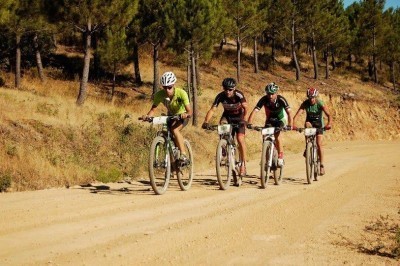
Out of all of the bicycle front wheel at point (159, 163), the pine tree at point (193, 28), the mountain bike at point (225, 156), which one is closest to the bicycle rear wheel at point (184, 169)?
the bicycle front wheel at point (159, 163)

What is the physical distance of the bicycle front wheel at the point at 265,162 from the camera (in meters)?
10.2

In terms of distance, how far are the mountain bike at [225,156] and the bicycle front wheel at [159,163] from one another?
124 centimetres

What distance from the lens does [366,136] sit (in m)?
41.1

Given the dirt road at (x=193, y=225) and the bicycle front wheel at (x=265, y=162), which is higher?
the bicycle front wheel at (x=265, y=162)

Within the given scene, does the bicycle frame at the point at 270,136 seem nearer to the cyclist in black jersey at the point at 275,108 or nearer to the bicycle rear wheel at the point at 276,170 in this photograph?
the bicycle rear wheel at the point at 276,170

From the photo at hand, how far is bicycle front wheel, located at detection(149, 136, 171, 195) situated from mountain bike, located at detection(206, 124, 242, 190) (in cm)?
124

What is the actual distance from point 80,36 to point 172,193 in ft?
139

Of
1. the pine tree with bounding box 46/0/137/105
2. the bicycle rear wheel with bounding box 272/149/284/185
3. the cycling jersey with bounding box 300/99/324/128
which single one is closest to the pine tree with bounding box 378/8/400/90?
the pine tree with bounding box 46/0/137/105

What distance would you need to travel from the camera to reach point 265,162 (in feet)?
34.1

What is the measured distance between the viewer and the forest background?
12766 millimetres

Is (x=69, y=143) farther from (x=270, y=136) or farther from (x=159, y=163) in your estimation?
(x=270, y=136)

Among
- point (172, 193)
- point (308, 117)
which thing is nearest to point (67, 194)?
point (172, 193)

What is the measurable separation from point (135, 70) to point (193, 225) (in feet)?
108

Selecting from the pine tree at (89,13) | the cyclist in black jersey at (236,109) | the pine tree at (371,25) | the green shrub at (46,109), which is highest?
the pine tree at (371,25)
